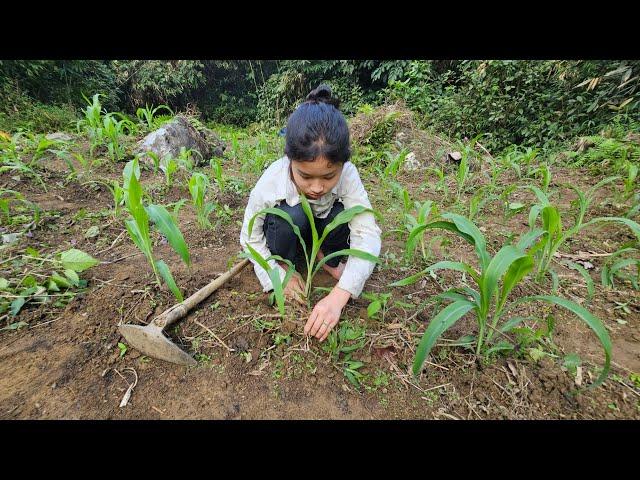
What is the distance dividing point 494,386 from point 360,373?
18.5 inches

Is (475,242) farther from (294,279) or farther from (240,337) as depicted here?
(240,337)

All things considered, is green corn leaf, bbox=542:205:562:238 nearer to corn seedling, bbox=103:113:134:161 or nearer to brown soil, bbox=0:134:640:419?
brown soil, bbox=0:134:640:419

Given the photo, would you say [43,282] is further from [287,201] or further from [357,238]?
[357,238]

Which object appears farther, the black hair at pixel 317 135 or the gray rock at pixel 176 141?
the gray rock at pixel 176 141

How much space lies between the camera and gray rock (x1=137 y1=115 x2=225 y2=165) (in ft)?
11.9

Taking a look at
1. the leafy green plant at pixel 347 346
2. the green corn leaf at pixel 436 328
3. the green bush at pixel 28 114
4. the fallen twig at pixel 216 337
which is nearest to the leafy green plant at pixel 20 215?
the fallen twig at pixel 216 337

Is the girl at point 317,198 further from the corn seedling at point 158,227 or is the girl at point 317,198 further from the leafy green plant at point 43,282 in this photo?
the leafy green plant at point 43,282

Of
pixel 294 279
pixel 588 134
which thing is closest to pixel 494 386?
pixel 294 279

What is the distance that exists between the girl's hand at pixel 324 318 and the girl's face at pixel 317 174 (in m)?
0.47

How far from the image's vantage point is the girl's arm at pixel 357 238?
1384 millimetres

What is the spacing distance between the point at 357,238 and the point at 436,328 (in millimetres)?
661

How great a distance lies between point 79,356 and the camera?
119 cm

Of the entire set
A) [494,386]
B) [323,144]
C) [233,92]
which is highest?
[233,92]

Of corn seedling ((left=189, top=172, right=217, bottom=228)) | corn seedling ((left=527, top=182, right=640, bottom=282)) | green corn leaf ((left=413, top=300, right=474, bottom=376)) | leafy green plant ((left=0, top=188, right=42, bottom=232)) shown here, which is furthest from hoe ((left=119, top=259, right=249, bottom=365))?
corn seedling ((left=527, top=182, right=640, bottom=282))
